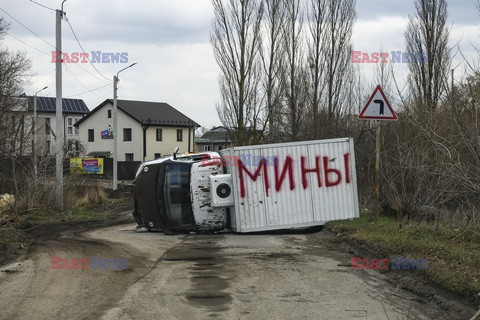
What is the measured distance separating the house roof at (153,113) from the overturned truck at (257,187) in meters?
49.7

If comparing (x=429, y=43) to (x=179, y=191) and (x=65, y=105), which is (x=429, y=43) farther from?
(x=65, y=105)

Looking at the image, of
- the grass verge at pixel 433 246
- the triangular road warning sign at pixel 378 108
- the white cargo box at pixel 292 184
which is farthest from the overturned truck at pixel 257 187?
the triangular road warning sign at pixel 378 108

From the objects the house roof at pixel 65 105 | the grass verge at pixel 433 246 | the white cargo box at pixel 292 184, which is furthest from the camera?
the house roof at pixel 65 105

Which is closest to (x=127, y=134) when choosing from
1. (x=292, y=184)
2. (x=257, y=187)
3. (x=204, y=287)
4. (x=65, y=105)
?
(x=65, y=105)

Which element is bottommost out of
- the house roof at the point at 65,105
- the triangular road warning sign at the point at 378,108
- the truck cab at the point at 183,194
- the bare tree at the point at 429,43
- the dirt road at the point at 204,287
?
A: the dirt road at the point at 204,287

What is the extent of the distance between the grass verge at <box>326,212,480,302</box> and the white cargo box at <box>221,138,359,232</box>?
1.04 metres

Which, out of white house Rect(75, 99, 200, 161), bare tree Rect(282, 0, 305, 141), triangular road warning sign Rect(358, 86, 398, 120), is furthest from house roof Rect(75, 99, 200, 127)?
triangular road warning sign Rect(358, 86, 398, 120)

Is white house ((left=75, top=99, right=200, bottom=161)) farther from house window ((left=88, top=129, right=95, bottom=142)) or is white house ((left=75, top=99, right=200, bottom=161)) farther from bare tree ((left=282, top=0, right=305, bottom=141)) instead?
bare tree ((left=282, top=0, right=305, bottom=141))

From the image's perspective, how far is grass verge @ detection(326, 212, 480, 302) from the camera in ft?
21.5

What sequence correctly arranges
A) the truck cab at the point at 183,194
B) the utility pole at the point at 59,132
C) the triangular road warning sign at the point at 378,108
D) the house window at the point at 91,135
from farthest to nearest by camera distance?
the house window at the point at 91,135 < the utility pole at the point at 59,132 < the truck cab at the point at 183,194 < the triangular road warning sign at the point at 378,108

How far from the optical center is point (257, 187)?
13289 millimetres

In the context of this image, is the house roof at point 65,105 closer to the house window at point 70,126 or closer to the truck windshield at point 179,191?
the house window at point 70,126

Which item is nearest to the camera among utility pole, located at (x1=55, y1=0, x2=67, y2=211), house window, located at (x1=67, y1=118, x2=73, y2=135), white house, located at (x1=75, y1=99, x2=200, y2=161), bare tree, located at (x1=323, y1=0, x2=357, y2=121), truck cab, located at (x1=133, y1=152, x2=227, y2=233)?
truck cab, located at (x1=133, y1=152, x2=227, y2=233)

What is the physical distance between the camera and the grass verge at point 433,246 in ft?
21.5
